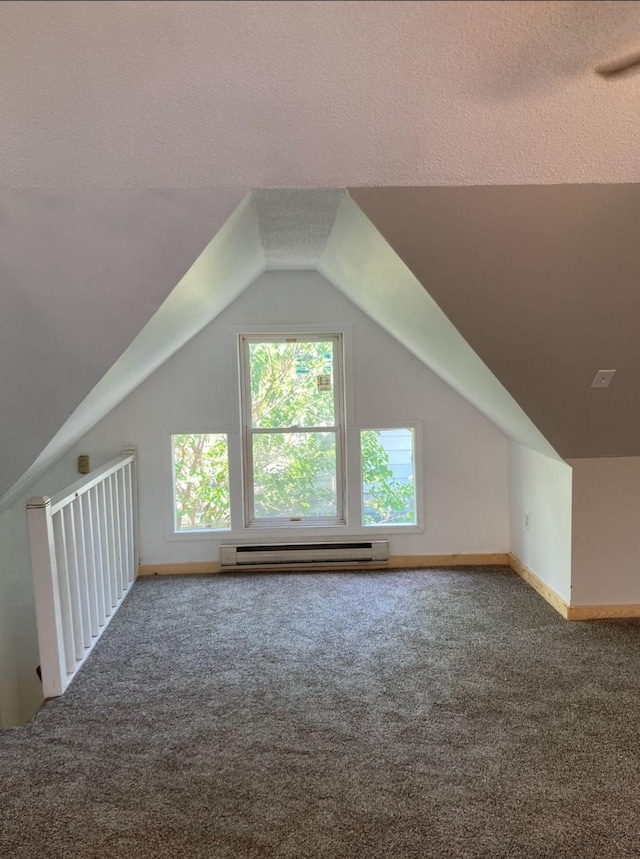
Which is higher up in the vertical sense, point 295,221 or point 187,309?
point 295,221

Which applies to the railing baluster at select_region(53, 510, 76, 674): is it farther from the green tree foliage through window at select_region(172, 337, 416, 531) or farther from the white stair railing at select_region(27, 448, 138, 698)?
the green tree foliage through window at select_region(172, 337, 416, 531)

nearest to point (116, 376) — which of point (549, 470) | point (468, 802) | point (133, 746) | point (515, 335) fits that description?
point (133, 746)

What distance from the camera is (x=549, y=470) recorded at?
10.4 feet

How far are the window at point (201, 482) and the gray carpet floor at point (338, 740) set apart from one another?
2.47 ft

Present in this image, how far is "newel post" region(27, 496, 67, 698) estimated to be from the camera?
7.59 feet

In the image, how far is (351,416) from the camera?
146 inches

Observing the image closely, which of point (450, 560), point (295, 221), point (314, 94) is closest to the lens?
point (314, 94)

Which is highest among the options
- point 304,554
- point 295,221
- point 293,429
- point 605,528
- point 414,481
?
point 295,221

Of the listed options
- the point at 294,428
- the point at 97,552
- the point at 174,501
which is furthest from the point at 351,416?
the point at 97,552

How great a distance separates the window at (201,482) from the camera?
3734 mm

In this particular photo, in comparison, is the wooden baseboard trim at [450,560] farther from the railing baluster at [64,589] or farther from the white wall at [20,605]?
the white wall at [20,605]

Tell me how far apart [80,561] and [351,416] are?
1.81 m

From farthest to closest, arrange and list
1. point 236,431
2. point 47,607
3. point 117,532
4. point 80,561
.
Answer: point 236,431
point 117,532
point 80,561
point 47,607

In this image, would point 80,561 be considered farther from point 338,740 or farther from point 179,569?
point 338,740
